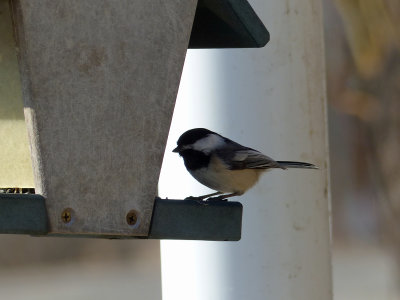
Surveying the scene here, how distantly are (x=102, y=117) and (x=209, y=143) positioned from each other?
39.9 inches

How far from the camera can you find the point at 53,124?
239cm

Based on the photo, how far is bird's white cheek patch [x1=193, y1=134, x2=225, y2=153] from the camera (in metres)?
3.38

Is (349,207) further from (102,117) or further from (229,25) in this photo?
(102,117)

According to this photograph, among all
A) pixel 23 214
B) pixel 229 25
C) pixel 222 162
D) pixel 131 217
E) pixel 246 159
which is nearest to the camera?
pixel 23 214

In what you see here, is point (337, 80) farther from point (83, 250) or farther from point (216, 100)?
point (83, 250)

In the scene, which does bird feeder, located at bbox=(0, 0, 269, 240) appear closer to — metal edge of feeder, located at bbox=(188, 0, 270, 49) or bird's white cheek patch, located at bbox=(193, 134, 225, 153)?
metal edge of feeder, located at bbox=(188, 0, 270, 49)

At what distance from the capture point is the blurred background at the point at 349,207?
249 inches

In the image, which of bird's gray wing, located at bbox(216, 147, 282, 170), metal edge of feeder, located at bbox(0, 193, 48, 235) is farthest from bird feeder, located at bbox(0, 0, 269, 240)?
bird's gray wing, located at bbox(216, 147, 282, 170)

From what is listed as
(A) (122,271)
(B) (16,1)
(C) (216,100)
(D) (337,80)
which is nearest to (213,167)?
(C) (216,100)

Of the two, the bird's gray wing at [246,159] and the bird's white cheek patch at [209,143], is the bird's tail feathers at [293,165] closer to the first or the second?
the bird's gray wing at [246,159]

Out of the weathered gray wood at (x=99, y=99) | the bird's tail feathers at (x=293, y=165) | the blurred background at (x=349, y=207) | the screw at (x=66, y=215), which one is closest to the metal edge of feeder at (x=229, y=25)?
the weathered gray wood at (x=99, y=99)

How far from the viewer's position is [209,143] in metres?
3.44

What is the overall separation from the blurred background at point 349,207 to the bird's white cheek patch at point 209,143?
1078 millimetres

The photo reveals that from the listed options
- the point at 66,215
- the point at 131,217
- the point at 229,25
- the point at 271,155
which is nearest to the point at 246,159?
the point at 271,155
